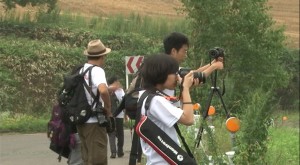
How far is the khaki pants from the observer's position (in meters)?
6.51

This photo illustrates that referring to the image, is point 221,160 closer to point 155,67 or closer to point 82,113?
point 82,113

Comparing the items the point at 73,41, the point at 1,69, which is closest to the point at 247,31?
the point at 73,41

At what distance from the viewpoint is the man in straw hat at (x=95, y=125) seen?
6.43 metres

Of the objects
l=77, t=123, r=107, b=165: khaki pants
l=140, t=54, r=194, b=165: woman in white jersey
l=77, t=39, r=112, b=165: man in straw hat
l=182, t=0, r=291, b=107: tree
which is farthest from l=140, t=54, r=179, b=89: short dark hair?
l=182, t=0, r=291, b=107: tree

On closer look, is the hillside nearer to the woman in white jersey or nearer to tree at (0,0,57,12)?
tree at (0,0,57,12)

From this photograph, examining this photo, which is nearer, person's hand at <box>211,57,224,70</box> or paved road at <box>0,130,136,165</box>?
person's hand at <box>211,57,224,70</box>

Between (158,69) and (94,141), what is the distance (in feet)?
7.81

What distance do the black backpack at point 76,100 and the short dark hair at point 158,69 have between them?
2.12 metres

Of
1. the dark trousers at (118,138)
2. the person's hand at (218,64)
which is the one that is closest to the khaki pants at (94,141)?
the person's hand at (218,64)

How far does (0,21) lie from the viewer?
10289mm

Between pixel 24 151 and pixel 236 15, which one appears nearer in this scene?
pixel 24 151

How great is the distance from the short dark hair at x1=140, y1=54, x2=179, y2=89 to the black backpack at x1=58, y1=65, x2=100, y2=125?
6.96 ft

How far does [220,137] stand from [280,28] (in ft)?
28.5

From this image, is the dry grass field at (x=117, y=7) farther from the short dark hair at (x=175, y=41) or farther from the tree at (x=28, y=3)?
the short dark hair at (x=175, y=41)
